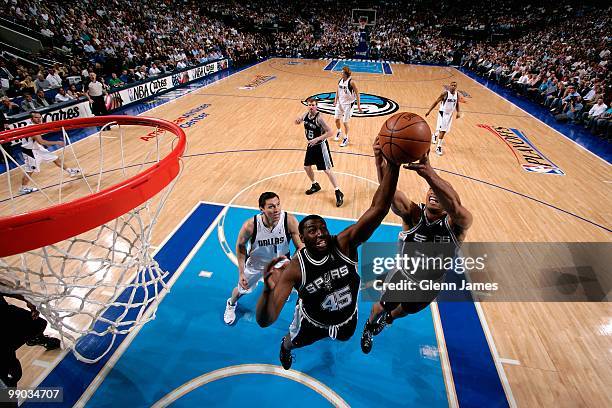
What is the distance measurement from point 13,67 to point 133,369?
40.8 feet

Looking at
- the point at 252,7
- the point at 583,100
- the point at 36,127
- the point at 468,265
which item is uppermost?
the point at 252,7

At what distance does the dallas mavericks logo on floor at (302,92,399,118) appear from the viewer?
11.6 meters

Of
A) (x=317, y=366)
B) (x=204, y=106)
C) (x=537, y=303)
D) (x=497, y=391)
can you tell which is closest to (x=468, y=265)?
(x=537, y=303)

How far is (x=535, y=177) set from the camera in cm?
742

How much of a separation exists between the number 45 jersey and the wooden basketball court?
1.60 metres

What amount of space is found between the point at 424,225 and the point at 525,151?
7567 millimetres

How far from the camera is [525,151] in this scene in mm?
8820

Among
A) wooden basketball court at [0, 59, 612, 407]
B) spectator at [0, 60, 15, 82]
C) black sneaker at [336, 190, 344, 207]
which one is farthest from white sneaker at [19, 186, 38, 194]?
spectator at [0, 60, 15, 82]

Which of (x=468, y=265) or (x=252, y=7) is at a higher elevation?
(x=252, y=7)

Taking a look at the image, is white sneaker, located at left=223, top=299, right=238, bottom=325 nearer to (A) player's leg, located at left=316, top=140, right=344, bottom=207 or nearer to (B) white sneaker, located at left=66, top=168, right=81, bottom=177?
(A) player's leg, located at left=316, top=140, right=344, bottom=207

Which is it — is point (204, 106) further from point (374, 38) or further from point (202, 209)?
point (374, 38)

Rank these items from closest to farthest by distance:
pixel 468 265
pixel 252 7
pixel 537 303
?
1. pixel 537 303
2. pixel 468 265
3. pixel 252 7

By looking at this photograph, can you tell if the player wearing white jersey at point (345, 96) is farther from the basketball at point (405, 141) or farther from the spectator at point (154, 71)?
the spectator at point (154, 71)

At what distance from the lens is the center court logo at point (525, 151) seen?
Result: 25.7 feet
